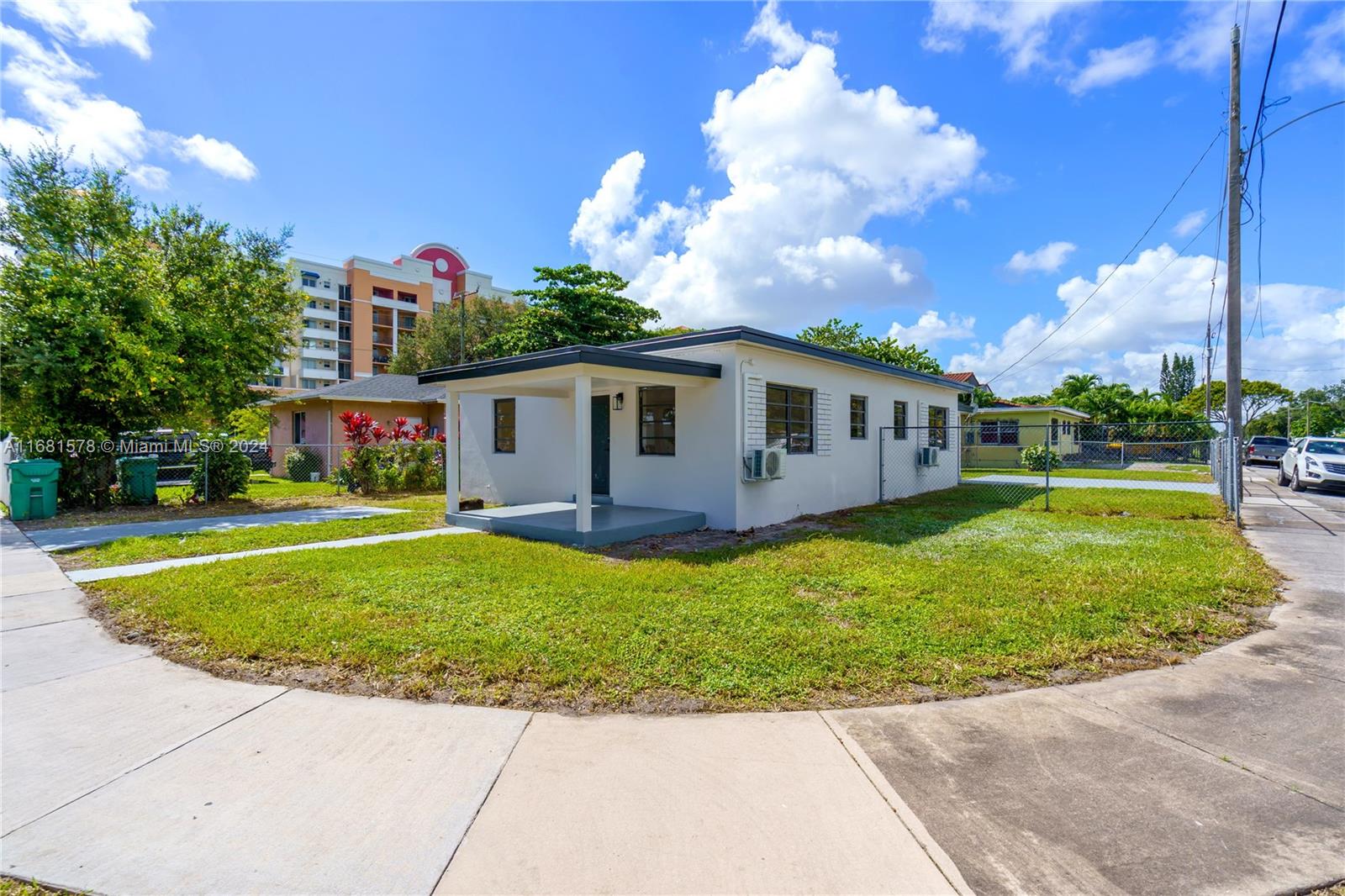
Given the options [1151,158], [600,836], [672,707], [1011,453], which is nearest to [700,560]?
[672,707]

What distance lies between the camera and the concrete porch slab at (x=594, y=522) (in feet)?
26.2

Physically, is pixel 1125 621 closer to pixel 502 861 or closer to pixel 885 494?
pixel 502 861

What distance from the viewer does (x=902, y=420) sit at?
47.1 ft

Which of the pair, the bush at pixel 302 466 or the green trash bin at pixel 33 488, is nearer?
the green trash bin at pixel 33 488

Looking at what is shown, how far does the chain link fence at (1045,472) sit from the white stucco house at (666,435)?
1.66m

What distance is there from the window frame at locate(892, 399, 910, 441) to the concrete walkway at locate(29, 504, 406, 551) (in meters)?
10.7

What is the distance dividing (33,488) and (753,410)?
1250 centimetres

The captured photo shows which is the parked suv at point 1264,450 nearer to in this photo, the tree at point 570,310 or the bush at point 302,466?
the tree at point 570,310

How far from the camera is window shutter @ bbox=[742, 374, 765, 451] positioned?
29.2ft

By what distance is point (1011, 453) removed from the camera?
1067 inches

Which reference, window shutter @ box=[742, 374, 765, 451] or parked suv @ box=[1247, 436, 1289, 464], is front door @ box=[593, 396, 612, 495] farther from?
parked suv @ box=[1247, 436, 1289, 464]

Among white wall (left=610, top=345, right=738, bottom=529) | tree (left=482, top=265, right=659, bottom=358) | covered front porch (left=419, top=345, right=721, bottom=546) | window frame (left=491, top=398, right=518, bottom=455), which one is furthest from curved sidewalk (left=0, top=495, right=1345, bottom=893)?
tree (left=482, top=265, right=659, bottom=358)

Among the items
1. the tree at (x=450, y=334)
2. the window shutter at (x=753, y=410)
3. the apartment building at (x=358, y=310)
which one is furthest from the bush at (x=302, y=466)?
the apartment building at (x=358, y=310)

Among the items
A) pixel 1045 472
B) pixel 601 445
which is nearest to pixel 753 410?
pixel 601 445
